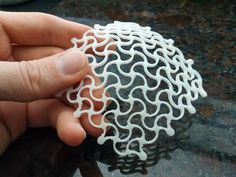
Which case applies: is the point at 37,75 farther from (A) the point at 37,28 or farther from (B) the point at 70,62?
(A) the point at 37,28

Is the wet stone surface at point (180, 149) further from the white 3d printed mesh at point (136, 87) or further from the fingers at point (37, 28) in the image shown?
the fingers at point (37, 28)

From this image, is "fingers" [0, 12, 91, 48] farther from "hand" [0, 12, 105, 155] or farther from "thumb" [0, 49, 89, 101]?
"thumb" [0, 49, 89, 101]

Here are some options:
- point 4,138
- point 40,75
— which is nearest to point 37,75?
point 40,75

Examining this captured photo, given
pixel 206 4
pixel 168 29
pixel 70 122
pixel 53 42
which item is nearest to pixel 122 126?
pixel 70 122

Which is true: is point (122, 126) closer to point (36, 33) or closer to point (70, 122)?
point (70, 122)

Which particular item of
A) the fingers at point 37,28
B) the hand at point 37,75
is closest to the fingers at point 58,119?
the hand at point 37,75

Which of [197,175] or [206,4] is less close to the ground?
[206,4]

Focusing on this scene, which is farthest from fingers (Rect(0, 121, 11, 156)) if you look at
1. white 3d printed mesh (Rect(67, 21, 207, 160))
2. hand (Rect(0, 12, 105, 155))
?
white 3d printed mesh (Rect(67, 21, 207, 160))
